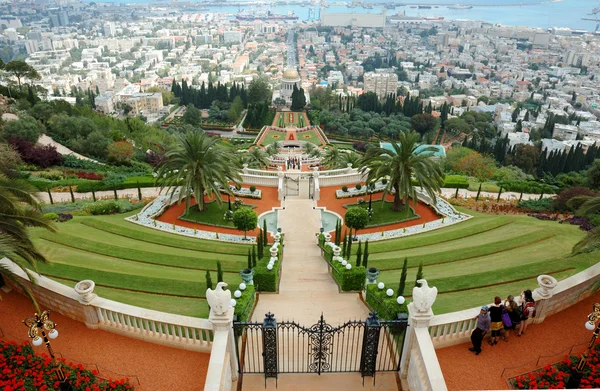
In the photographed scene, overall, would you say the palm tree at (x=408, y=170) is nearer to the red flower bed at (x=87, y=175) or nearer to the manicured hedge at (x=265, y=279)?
the manicured hedge at (x=265, y=279)

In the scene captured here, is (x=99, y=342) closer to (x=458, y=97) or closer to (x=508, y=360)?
(x=508, y=360)

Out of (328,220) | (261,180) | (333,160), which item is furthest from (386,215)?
(333,160)

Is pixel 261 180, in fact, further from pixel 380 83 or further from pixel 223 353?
pixel 380 83

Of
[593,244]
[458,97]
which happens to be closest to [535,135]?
[458,97]

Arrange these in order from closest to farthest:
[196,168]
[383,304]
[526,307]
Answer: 1. [526,307]
2. [383,304]
3. [196,168]

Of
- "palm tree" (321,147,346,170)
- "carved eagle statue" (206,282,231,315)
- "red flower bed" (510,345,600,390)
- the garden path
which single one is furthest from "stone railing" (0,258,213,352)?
"palm tree" (321,147,346,170)

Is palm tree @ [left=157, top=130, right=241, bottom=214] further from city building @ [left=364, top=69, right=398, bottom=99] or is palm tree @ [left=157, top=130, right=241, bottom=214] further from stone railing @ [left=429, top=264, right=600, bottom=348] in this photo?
city building @ [left=364, top=69, right=398, bottom=99]

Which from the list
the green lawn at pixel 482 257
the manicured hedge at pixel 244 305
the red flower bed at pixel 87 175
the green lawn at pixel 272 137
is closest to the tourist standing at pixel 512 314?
the green lawn at pixel 482 257
